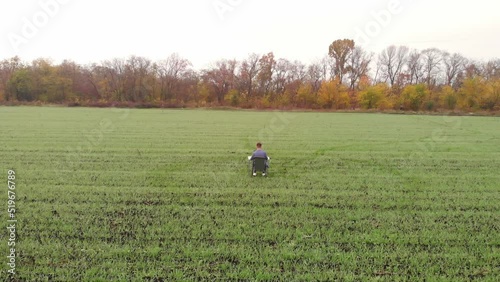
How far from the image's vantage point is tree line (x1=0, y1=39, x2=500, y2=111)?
59000 mm

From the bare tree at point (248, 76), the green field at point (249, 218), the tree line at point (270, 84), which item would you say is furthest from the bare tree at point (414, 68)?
the green field at point (249, 218)

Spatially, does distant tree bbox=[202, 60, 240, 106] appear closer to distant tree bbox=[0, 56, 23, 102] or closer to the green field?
distant tree bbox=[0, 56, 23, 102]

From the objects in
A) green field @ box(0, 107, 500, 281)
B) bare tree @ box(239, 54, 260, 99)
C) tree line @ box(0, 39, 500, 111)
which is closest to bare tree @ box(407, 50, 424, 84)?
tree line @ box(0, 39, 500, 111)

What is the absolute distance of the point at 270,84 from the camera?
69.7m

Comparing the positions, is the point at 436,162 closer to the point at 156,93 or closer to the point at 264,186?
the point at 264,186

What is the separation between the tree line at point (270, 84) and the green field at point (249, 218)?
47.5 m

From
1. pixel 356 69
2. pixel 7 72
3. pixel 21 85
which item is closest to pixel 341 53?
pixel 356 69

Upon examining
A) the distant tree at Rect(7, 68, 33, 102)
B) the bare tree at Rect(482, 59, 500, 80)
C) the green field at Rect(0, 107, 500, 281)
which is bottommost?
the green field at Rect(0, 107, 500, 281)

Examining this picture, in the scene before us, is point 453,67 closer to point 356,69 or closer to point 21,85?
point 356,69

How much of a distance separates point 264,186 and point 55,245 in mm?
5007

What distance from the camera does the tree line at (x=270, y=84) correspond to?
59000mm

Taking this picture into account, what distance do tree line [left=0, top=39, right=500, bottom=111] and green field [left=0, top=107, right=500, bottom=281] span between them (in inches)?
1869

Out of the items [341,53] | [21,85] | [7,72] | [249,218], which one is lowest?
[249,218]

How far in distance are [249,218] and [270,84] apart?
213 feet
